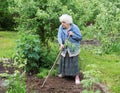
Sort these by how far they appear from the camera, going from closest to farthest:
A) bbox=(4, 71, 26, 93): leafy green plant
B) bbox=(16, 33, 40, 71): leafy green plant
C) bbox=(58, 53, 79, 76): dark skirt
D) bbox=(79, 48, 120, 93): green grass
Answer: bbox=(4, 71, 26, 93): leafy green plant, bbox=(79, 48, 120, 93): green grass, bbox=(58, 53, 79, 76): dark skirt, bbox=(16, 33, 40, 71): leafy green plant

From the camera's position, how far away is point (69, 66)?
32.9ft

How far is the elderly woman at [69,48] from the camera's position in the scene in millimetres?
9797

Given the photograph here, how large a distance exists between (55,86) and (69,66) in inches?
35.0

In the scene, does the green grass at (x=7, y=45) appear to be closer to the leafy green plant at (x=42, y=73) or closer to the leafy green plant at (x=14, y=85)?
the leafy green plant at (x=42, y=73)

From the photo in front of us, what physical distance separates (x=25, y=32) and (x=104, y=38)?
4.21 metres

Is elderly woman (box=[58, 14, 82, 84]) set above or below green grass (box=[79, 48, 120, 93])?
above

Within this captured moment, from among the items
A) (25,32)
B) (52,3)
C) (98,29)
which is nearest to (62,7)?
(52,3)

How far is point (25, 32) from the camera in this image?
10992 millimetres

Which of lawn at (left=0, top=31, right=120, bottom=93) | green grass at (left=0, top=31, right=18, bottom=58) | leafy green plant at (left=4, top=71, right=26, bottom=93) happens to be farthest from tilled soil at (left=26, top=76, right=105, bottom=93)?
green grass at (left=0, top=31, right=18, bottom=58)

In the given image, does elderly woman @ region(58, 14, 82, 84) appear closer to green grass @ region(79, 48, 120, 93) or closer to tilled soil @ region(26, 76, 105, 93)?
tilled soil @ region(26, 76, 105, 93)

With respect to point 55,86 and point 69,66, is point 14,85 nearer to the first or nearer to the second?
point 55,86

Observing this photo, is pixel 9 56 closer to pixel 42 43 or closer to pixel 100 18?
pixel 42 43

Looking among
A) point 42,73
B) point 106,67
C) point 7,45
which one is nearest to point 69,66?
point 42,73

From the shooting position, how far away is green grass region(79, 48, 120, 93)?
9.46m
